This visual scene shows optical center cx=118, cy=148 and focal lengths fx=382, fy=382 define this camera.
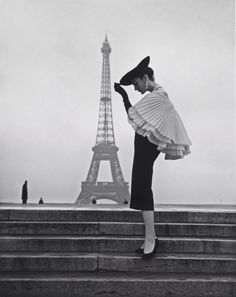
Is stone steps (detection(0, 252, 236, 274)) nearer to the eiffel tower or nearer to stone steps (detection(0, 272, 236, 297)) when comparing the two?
stone steps (detection(0, 272, 236, 297))

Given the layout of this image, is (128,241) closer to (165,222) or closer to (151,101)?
(165,222)

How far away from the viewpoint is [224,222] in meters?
4.87

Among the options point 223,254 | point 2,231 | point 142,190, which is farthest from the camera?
point 2,231

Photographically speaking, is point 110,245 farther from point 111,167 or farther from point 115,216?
point 111,167

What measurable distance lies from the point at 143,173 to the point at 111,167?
32.2 meters

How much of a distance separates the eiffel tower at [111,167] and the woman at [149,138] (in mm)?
29751

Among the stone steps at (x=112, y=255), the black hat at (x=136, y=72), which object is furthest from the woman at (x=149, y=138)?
the stone steps at (x=112, y=255)

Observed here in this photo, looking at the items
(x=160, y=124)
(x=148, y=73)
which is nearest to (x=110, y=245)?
(x=160, y=124)

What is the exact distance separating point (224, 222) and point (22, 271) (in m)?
2.61

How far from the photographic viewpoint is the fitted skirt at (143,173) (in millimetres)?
3471

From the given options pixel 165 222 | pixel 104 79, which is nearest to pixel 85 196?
pixel 104 79

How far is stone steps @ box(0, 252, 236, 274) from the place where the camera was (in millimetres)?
3572

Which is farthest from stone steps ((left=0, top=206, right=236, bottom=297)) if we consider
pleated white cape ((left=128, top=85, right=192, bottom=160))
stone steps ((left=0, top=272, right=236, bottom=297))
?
pleated white cape ((left=128, top=85, right=192, bottom=160))

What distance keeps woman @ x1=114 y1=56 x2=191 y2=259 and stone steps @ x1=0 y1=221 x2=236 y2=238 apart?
82 centimetres
